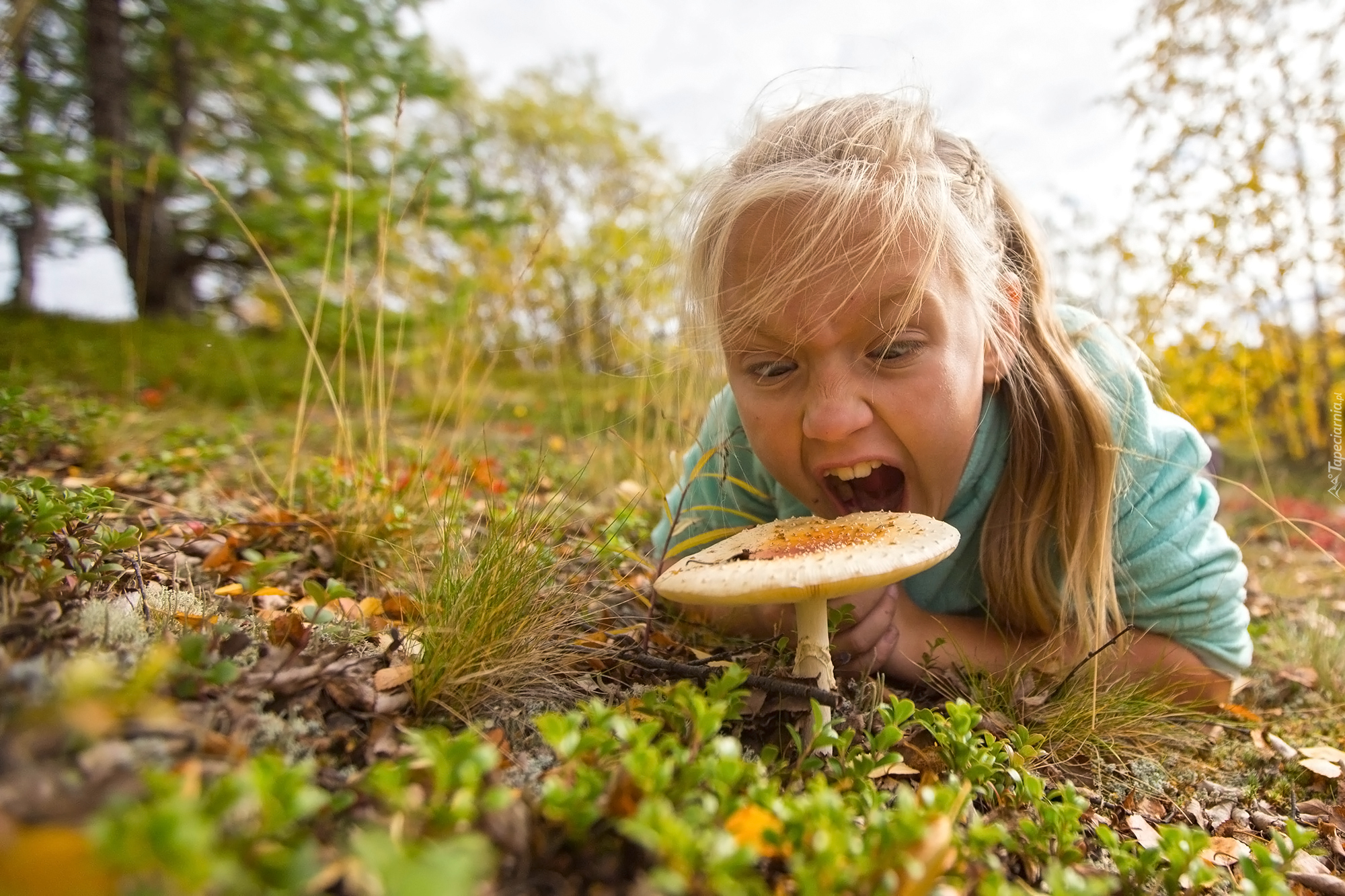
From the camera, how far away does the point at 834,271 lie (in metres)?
1.64

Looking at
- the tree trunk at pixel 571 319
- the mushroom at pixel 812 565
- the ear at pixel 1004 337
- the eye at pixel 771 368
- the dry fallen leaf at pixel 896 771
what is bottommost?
the dry fallen leaf at pixel 896 771

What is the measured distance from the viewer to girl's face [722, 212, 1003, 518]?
1653 mm

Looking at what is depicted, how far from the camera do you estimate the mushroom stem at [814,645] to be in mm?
1453

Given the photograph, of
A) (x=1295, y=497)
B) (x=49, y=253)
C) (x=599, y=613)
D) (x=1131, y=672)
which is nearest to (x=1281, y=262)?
(x=1295, y=497)

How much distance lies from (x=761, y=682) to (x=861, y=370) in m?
0.74

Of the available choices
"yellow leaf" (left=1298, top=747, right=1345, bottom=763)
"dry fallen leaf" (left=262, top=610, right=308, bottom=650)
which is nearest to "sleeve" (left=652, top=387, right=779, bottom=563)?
"dry fallen leaf" (left=262, top=610, right=308, bottom=650)

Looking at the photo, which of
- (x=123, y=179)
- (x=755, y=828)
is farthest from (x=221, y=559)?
(x=123, y=179)

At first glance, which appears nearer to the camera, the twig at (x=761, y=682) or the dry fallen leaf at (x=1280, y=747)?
the twig at (x=761, y=682)

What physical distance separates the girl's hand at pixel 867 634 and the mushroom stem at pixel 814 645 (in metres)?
0.21

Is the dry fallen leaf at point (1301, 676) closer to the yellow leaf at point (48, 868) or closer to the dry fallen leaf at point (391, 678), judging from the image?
the dry fallen leaf at point (391, 678)

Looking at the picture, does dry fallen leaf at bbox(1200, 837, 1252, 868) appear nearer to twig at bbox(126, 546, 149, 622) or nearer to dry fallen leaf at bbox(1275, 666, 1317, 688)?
dry fallen leaf at bbox(1275, 666, 1317, 688)

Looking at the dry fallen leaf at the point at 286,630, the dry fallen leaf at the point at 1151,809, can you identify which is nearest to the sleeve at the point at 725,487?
the dry fallen leaf at the point at 286,630

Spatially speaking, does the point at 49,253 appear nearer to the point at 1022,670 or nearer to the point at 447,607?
the point at 447,607

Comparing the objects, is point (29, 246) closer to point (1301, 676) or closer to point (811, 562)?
point (811, 562)
